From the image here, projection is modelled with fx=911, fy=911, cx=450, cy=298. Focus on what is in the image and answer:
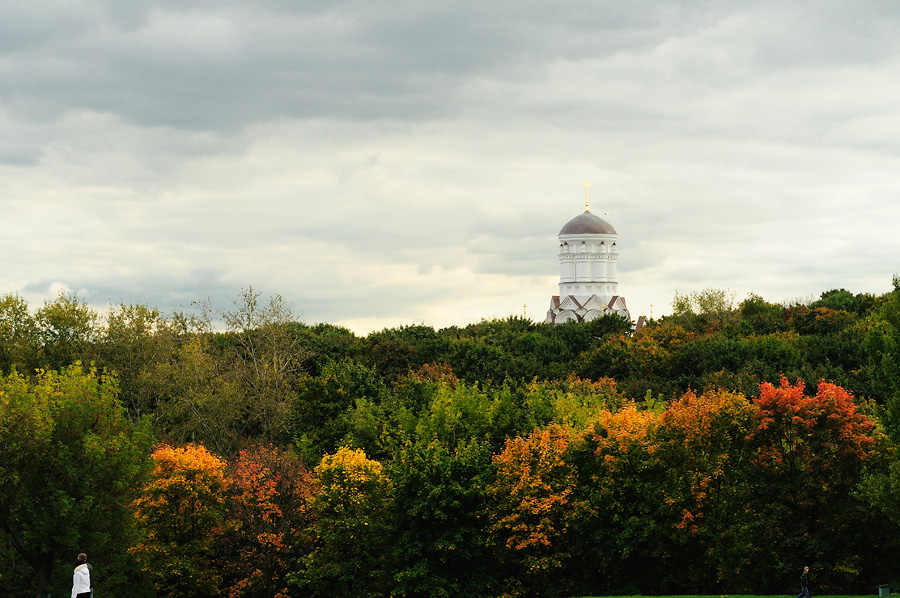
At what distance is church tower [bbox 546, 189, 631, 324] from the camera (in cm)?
14775

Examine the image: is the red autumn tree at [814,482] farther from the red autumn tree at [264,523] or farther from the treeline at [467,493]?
the red autumn tree at [264,523]

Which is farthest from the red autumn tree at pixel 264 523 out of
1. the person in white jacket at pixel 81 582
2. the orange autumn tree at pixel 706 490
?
the person in white jacket at pixel 81 582

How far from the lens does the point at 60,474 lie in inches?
1766

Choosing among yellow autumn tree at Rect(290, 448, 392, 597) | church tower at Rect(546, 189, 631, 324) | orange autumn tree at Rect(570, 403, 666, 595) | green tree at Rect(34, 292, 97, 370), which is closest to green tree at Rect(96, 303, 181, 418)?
green tree at Rect(34, 292, 97, 370)

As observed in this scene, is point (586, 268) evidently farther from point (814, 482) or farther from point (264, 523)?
point (814, 482)

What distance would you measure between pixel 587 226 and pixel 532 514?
110 m

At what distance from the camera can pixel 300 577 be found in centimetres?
4475

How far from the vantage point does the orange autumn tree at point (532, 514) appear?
42500 mm

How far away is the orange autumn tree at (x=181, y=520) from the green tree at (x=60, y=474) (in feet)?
5.14

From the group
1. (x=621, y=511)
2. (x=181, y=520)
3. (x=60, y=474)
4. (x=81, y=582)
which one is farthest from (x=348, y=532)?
(x=81, y=582)

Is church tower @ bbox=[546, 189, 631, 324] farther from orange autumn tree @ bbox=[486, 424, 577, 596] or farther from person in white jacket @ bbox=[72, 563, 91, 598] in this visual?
person in white jacket @ bbox=[72, 563, 91, 598]

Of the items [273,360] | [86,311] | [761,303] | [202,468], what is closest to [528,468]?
[202,468]

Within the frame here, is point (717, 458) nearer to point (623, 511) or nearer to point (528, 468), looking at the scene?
point (623, 511)

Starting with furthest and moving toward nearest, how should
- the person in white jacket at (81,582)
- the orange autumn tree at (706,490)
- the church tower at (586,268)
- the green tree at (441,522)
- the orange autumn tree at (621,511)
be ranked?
the church tower at (586,268) < the green tree at (441,522) < the orange autumn tree at (621,511) < the orange autumn tree at (706,490) < the person in white jacket at (81,582)
